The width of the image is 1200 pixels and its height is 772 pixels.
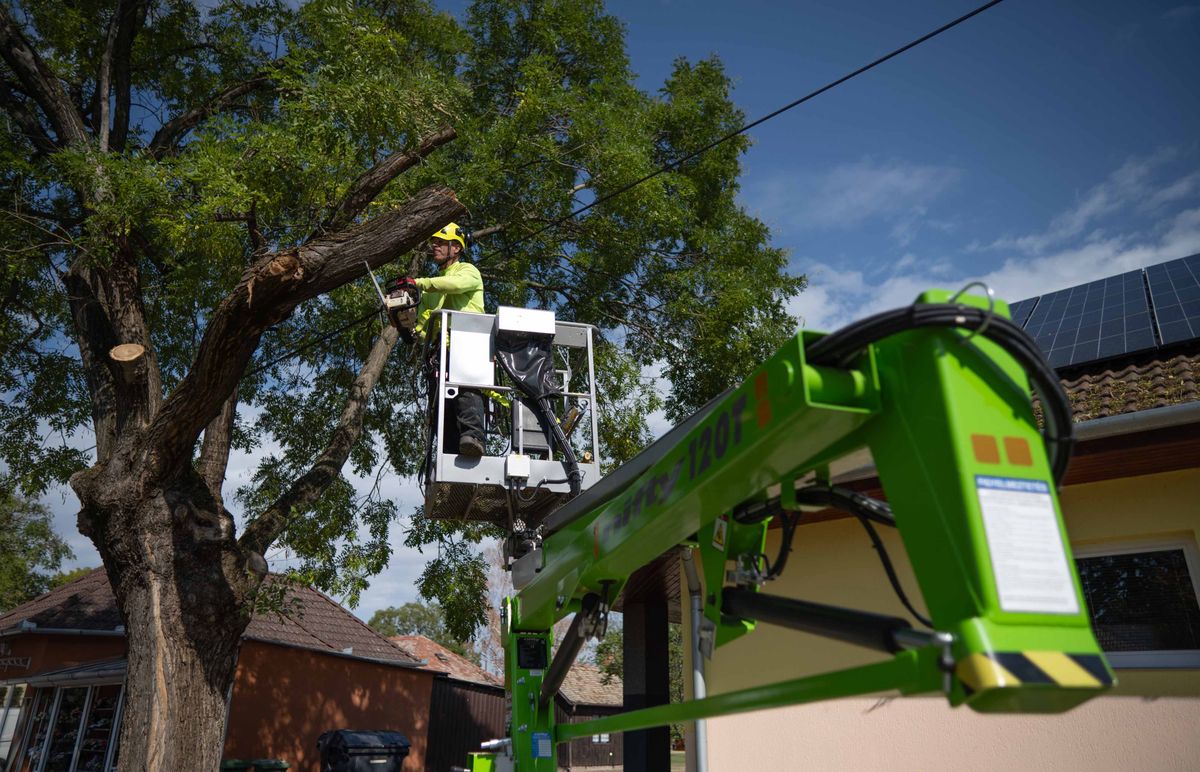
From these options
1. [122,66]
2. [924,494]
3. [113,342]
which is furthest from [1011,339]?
[122,66]

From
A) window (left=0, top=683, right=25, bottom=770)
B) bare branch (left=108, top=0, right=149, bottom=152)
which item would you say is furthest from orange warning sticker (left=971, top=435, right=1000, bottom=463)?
window (left=0, top=683, right=25, bottom=770)

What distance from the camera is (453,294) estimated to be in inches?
269

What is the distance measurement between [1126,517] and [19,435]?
1297 cm

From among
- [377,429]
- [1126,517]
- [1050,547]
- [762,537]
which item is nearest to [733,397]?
[762,537]

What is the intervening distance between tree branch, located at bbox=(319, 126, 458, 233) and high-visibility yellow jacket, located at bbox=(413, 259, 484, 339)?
95.5 inches

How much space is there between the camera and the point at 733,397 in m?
2.52

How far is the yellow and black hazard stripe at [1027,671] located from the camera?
1.68 metres

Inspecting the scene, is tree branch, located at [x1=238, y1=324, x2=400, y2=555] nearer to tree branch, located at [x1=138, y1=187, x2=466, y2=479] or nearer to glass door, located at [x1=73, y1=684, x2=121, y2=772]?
tree branch, located at [x1=138, y1=187, x2=466, y2=479]

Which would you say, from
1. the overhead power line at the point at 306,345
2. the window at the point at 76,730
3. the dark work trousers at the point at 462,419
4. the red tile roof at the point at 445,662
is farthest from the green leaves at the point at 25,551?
the dark work trousers at the point at 462,419

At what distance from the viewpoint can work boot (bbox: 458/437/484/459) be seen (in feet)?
19.8

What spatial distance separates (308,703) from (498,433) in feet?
47.9

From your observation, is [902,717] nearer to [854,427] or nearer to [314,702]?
[854,427]

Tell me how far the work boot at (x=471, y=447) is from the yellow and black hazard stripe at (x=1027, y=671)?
459 cm

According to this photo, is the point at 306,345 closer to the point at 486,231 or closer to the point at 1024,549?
the point at 486,231
